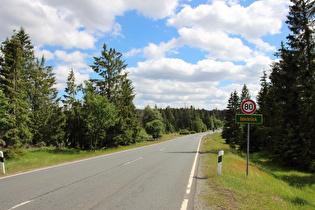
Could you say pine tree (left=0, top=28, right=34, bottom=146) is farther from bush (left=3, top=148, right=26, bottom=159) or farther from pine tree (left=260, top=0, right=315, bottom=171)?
pine tree (left=260, top=0, right=315, bottom=171)

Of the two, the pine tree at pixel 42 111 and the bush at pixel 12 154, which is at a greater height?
the pine tree at pixel 42 111

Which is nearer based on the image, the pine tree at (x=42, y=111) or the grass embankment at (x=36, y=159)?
the grass embankment at (x=36, y=159)

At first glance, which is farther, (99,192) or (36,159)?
(36,159)

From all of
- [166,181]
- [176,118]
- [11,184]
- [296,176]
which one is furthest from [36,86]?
[176,118]

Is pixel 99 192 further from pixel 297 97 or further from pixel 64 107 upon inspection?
pixel 64 107

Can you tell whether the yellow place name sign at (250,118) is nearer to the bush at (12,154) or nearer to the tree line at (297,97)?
the tree line at (297,97)

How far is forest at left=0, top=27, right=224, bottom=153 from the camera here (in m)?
25.3

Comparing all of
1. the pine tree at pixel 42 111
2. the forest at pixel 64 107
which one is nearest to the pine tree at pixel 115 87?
the forest at pixel 64 107

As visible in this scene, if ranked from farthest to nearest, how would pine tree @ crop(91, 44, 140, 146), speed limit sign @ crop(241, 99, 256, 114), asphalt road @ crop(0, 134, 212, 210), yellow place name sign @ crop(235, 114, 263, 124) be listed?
1. pine tree @ crop(91, 44, 140, 146)
2. speed limit sign @ crop(241, 99, 256, 114)
3. yellow place name sign @ crop(235, 114, 263, 124)
4. asphalt road @ crop(0, 134, 212, 210)

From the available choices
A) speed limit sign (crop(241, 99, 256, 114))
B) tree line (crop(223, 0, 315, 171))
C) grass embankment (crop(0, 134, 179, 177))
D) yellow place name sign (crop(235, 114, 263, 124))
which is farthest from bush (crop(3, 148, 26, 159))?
tree line (crop(223, 0, 315, 171))

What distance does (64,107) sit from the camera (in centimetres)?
4091

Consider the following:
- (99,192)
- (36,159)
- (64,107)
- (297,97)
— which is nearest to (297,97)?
(297,97)

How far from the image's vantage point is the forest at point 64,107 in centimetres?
2528

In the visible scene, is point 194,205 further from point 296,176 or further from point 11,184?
A: point 296,176
